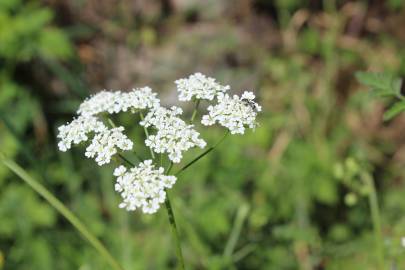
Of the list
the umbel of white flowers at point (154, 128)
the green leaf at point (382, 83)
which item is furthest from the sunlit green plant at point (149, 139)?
the green leaf at point (382, 83)

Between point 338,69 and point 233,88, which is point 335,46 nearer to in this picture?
point 338,69

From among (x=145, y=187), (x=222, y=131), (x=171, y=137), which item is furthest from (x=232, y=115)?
(x=222, y=131)

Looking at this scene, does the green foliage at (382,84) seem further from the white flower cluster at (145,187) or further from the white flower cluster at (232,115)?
the white flower cluster at (145,187)

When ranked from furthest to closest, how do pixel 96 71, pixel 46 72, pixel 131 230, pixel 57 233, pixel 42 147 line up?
pixel 96 71, pixel 46 72, pixel 42 147, pixel 131 230, pixel 57 233

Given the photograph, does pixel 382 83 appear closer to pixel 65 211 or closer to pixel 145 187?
pixel 145 187

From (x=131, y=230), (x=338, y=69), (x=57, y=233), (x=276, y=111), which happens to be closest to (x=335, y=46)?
(x=338, y=69)
